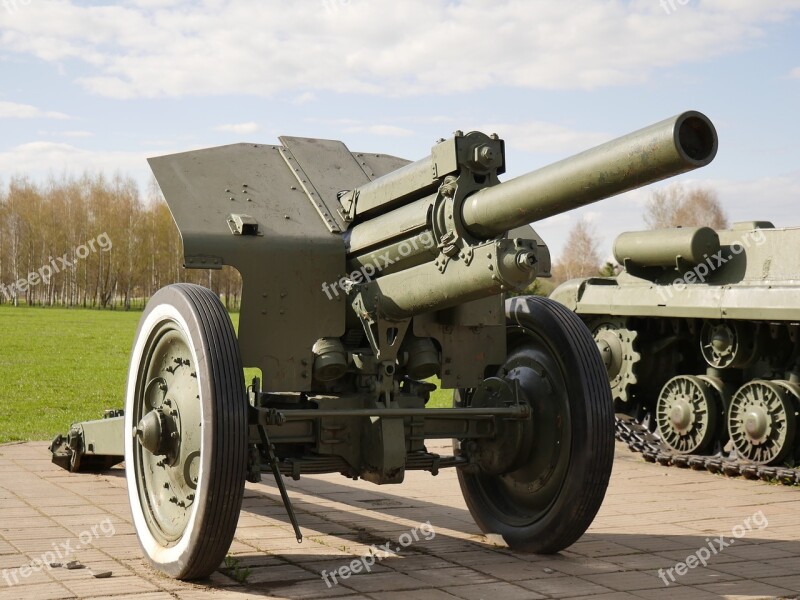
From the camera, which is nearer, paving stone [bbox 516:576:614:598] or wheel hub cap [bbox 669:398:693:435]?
paving stone [bbox 516:576:614:598]

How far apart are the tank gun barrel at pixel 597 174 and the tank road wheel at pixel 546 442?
3.71 feet

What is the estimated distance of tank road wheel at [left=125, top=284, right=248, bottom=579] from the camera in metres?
4.70

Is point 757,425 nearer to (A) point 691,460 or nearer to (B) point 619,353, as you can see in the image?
(A) point 691,460

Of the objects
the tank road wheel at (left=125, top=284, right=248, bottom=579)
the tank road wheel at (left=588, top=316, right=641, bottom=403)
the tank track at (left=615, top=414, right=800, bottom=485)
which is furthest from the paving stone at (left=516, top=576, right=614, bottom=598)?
the tank road wheel at (left=588, top=316, right=641, bottom=403)

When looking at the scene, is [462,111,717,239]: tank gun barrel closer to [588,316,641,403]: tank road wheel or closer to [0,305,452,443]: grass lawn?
[588,316,641,403]: tank road wheel

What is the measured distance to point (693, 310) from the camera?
394 inches

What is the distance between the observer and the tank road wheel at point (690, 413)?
10.1m

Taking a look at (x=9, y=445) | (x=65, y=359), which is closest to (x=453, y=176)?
(x=9, y=445)

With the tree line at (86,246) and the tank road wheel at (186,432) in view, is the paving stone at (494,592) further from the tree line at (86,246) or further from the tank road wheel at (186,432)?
the tree line at (86,246)

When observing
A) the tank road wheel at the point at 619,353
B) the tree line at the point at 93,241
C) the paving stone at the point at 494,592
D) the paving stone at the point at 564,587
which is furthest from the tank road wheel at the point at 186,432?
the tree line at the point at 93,241

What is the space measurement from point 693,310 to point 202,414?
6365 millimetres

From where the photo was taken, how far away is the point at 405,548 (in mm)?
5902

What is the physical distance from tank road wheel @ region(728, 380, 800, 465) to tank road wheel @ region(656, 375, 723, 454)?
29cm

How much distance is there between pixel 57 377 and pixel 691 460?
10948mm
